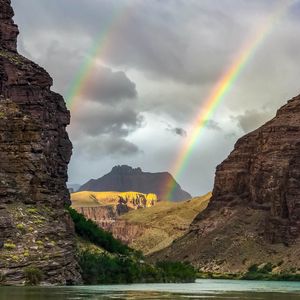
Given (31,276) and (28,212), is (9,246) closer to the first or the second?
(31,276)

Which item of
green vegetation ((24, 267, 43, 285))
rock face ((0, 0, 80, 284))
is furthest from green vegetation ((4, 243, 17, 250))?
green vegetation ((24, 267, 43, 285))

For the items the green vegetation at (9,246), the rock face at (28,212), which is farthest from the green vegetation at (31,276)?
the green vegetation at (9,246)

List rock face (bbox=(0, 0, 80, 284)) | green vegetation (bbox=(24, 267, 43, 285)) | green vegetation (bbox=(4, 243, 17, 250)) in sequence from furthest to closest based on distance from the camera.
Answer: rock face (bbox=(0, 0, 80, 284)) < green vegetation (bbox=(4, 243, 17, 250)) < green vegetation (bbox=(24, 267, 43, 285))

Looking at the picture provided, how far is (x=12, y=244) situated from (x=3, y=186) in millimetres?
13846

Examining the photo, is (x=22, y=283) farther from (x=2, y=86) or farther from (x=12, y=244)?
(x=2, y=86)

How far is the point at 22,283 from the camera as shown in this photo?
5748 inches

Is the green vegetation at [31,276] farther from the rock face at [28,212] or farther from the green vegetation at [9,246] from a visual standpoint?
the green vegetation at [9,246]

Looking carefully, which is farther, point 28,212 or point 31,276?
point 28,212

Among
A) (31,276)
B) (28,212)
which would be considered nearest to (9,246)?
(31,276)

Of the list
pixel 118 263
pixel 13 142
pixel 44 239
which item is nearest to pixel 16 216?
pixel 44 239

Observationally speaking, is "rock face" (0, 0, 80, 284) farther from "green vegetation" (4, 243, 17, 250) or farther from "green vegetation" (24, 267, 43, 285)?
"green vegetation" (24, 267, 43, 285)

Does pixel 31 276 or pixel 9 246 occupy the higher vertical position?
pixel 9 246

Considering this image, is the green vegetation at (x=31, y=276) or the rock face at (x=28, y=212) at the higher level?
the rock face at (x=28, y=212)

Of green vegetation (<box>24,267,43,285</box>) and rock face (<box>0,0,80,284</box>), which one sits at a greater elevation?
rock face (<box>0,0,80,284</box>)
